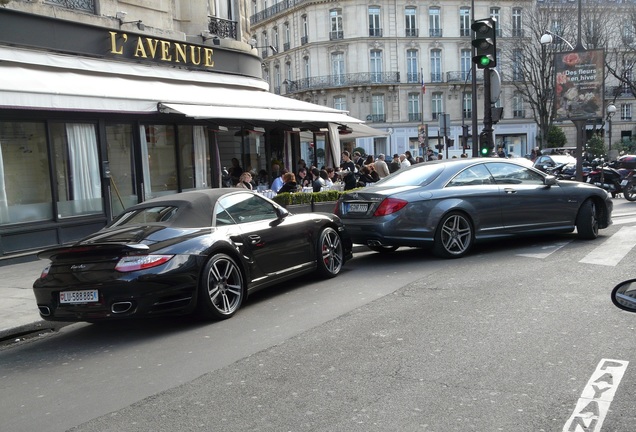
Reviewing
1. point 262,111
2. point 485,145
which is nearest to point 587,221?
point 485,145

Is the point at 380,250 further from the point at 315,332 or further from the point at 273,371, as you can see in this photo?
the point at 273,371

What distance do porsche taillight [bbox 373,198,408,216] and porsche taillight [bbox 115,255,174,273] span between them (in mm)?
4005

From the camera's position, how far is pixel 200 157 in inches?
648

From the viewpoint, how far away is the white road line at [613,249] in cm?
902

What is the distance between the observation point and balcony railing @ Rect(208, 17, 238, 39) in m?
18.4

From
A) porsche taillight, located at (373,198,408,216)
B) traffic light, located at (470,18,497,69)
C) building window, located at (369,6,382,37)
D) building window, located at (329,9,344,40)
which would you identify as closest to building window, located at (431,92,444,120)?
building window, located at (369,6,382,37)

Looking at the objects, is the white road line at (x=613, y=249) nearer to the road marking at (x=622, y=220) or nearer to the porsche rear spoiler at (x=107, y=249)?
the road marking at (x=622, y=220)

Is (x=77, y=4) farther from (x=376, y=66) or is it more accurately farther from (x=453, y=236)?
(x=376, y=66)

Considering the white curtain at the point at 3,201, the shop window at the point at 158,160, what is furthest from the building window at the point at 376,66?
the white curtain at the point at 3,201

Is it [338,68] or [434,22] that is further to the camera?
[434,22]

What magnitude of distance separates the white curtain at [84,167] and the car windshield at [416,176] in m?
6.45

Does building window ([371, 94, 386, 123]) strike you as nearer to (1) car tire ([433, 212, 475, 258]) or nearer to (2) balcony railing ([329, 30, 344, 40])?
(2) balcony railing ([329, 30, 344, 40])

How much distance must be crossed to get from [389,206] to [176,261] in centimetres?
396

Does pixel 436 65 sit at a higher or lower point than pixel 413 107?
higher
